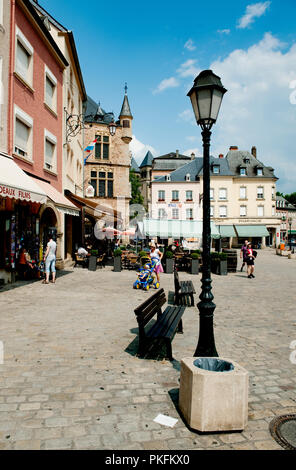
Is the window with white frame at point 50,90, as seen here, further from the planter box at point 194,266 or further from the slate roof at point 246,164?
the slate roof at point 246,164

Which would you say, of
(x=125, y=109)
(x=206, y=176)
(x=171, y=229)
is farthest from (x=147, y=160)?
(x=206, y=176)

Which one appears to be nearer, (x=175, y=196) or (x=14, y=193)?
(x=14, y=193)

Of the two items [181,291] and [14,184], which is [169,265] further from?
[14,184]

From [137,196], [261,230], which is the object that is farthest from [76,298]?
[137,196]

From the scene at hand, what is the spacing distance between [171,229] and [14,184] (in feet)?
46.8

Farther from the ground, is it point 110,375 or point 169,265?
point 169,265

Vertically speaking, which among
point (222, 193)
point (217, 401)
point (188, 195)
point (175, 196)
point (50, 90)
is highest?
point (50, 90)

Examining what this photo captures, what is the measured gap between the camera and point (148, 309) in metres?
5.20

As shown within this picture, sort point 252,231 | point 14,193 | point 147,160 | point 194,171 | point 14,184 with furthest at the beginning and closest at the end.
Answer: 1. point 147,160
2. point 194,171
3. point 252,231
4. point 14,184
5. point 14,193

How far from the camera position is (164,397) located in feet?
12.0

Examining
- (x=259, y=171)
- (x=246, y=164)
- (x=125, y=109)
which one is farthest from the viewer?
(x=246, y=164)

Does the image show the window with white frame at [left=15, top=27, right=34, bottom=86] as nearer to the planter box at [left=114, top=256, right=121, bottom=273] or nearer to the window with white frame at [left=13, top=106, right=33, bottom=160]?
the window with white frame at [left=13, top=106, right=33, bottom=160]

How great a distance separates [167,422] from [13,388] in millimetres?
Result: 1912
